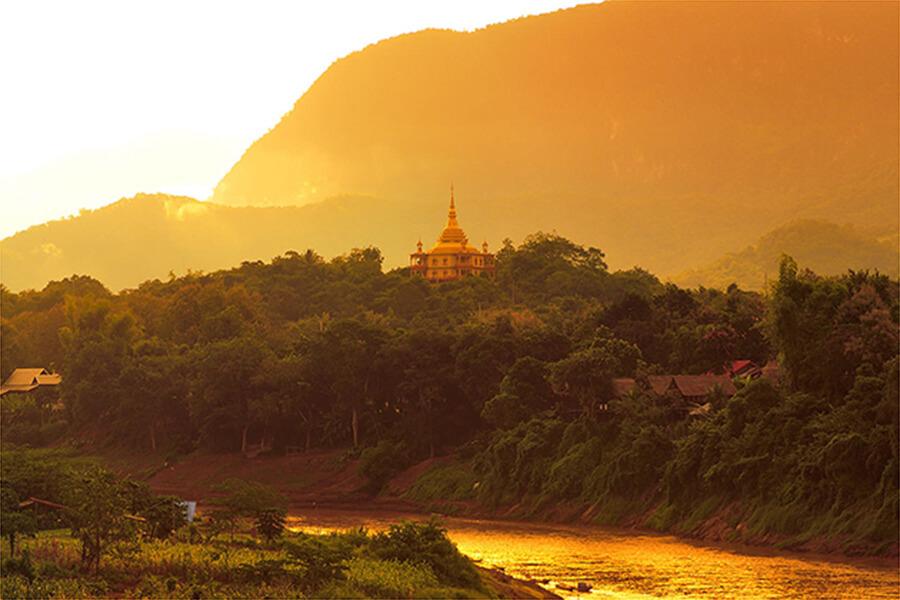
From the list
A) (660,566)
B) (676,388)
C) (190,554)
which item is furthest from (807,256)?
(190,554)

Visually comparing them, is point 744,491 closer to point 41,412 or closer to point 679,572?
point 679,572

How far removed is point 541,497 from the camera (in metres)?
60.1

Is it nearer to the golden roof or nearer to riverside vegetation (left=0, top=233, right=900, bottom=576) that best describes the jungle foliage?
riverside vegetation (left=0, top=233, right=900, bottom=576)

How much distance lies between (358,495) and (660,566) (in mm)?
27888

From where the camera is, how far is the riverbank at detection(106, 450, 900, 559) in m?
47.2

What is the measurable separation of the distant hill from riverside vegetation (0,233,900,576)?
31.6 m

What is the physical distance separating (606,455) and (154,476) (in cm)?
3212

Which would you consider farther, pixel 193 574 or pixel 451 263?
pixel 451 263

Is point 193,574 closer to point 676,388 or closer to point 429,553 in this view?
point 429,553

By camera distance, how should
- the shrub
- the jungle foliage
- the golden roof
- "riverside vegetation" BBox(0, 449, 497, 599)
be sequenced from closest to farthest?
1. "riverside vegetation" BBox(0, 449, 497, 599)
2. the shrub
3. the jungle foliage
4. the golden roof

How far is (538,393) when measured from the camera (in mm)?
66250

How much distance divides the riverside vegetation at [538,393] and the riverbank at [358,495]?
9.5 inches

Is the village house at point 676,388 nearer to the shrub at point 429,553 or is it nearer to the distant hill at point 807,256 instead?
the shrub at point 429,553

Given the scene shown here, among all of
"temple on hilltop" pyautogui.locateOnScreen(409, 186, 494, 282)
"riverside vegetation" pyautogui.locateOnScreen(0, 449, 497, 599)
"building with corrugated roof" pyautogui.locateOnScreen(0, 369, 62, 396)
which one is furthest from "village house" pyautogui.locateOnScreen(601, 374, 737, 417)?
"temple on hilltop" pyautogui.locateOnScreen(409, 186, 494, 282)
